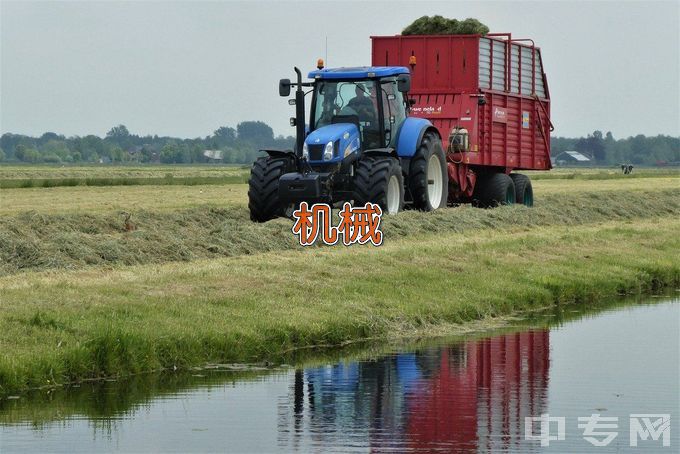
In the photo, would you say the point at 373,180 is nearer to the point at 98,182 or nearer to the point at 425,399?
the point at 425,399

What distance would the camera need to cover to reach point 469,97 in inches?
1308

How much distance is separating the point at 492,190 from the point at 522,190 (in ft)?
6.96

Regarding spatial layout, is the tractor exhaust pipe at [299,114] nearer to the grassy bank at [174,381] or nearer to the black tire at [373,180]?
the black tire at [373,180]

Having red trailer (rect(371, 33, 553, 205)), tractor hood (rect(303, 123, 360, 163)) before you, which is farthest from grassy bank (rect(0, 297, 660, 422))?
red trailer (rect(371, 33, 553, 205))

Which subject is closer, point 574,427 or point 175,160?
point 574,427

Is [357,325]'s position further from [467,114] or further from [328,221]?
[467,114]

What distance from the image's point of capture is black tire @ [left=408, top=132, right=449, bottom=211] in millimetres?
29125

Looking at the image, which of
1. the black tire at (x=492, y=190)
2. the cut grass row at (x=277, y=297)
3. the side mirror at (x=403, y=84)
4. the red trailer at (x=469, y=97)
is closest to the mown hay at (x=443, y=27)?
the red trailer at (x=469, y=97)

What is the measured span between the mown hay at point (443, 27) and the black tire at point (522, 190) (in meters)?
4.45

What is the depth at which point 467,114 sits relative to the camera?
3316 cm

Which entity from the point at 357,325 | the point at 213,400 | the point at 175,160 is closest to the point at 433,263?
the point at 357,325

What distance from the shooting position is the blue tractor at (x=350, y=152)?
2666cm

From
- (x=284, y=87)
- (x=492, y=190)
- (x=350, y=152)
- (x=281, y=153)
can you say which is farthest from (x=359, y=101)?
(x=492, y=190)

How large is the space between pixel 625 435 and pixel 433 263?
11.2m
